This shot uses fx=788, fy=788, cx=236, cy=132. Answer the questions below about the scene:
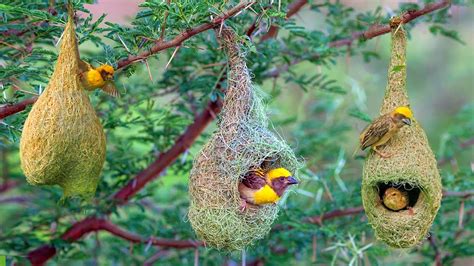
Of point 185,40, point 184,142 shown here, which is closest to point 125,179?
point 184,142

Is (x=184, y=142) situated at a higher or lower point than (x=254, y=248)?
higher

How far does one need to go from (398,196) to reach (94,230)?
180cm

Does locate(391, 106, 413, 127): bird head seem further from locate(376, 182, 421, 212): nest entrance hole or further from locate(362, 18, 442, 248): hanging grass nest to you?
locate(376, 182, 421, 212): nest entrance hole

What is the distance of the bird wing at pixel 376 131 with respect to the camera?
3.13m

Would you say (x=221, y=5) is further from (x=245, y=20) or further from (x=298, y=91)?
(x=298, y=91)

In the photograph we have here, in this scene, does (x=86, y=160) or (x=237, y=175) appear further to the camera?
(x=237, y=175)

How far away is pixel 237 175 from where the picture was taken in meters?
3.13

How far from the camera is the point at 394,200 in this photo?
11.1 feet

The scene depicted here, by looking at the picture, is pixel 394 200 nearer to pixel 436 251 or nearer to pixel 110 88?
pixel 436 251

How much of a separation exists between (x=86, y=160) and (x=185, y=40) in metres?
0.57

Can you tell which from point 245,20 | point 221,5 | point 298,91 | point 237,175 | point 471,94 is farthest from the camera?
point 471,94

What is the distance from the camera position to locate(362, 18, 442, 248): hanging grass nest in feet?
10.6

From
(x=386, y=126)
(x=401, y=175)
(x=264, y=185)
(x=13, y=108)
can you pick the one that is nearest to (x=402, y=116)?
(x=386, y=126)

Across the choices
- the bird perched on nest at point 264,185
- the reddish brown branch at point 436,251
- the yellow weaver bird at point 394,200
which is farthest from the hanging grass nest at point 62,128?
the reddish brown branch at point 436,251
